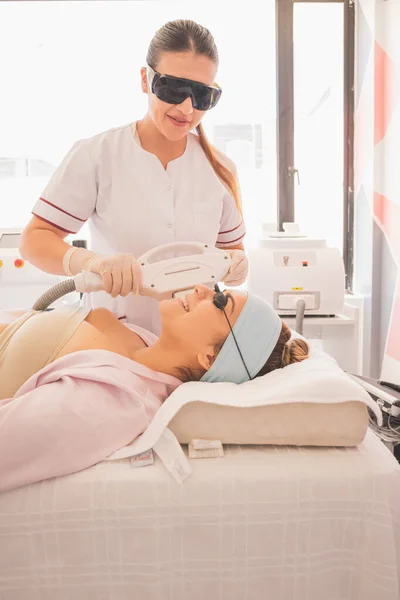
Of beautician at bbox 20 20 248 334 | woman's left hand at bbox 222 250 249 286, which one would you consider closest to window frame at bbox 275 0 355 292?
beautician at bbox 20 20 248 334

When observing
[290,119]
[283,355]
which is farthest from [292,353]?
[290,119]

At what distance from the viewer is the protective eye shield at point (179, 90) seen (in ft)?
4.50

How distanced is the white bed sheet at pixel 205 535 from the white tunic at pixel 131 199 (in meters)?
0.69

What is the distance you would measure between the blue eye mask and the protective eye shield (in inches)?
21.0

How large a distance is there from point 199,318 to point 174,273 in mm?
125

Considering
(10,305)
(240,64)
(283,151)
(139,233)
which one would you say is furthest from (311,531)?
(240,64)

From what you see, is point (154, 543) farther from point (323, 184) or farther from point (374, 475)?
point (323, 184)

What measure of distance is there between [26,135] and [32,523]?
2.75 meters

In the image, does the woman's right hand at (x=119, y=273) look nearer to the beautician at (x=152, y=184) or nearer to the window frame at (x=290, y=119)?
the beautician at (x=152, y=184)

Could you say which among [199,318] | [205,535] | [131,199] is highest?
[131,199]

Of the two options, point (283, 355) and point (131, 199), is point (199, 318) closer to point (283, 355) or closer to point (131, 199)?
point (283, 355)

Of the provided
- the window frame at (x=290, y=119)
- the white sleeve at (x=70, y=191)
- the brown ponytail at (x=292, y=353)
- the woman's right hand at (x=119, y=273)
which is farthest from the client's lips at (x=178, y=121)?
the window frame at (x=290, y=119)

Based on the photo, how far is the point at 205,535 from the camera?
3.35ft

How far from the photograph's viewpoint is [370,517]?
1038 millimetres
